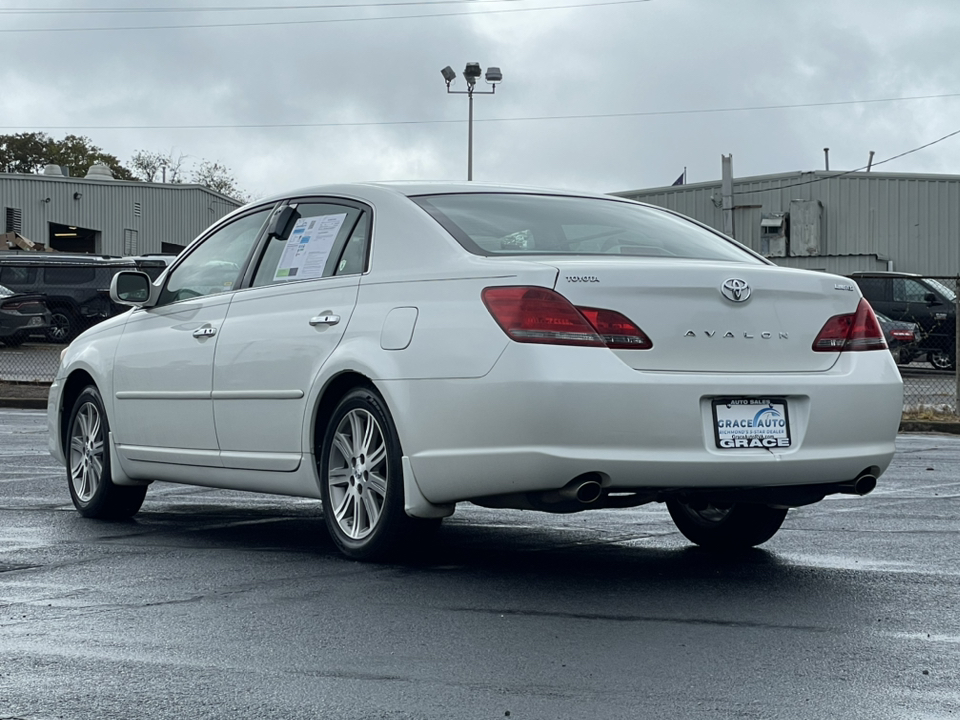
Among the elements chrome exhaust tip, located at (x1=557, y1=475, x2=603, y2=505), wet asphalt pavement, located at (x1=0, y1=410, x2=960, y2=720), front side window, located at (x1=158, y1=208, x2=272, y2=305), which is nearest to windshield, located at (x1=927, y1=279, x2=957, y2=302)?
wet asphalt pavement, located at (x1=0, y1=410, x2=960, y2=720)

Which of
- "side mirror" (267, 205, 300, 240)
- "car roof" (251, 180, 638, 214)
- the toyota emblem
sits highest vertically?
"car roof" (251, 180, 638, 214)

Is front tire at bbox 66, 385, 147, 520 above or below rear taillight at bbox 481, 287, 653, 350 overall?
below

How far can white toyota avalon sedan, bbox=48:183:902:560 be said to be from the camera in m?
5.24

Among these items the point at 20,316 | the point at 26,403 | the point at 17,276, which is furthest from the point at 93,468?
the point at 17,276

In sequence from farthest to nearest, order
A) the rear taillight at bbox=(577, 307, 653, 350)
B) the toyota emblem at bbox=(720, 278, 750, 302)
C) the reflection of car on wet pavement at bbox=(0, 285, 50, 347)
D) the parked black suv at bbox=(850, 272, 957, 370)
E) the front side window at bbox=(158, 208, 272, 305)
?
the reflection of car on wet pavement at bbox=(0, 285, 50, 347) < the parked black suv at bbox=(850, 272, 957, 370) < the front side window at bbox=(158, 208, 272, 305) < the toyota emblem at bbox=(720, 278, 750, 302) < the rear taillight at bbox=(577, 307, 653, 350)

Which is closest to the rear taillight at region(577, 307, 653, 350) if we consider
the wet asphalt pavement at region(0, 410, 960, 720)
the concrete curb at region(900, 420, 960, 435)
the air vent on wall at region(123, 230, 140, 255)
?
the wet asphalt pavement at region(0, 410, 960, 720)

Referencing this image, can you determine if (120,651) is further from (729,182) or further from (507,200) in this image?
(729,182)

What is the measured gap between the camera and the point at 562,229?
6117mm

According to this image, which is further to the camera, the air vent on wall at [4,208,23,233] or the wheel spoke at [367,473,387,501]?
the air vent on wall at [4,208,23,233]

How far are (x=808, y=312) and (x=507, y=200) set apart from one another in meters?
1.44

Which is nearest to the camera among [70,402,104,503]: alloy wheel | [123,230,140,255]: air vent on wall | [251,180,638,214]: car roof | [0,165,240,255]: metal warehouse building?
[251,180,638,214]: car roof

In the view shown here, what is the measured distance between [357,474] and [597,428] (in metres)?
1.22

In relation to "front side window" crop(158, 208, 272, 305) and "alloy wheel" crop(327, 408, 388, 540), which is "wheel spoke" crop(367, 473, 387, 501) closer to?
"alloy wheel" crop(327, 408, 388, 540)

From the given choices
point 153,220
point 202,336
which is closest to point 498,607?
point 202,336
